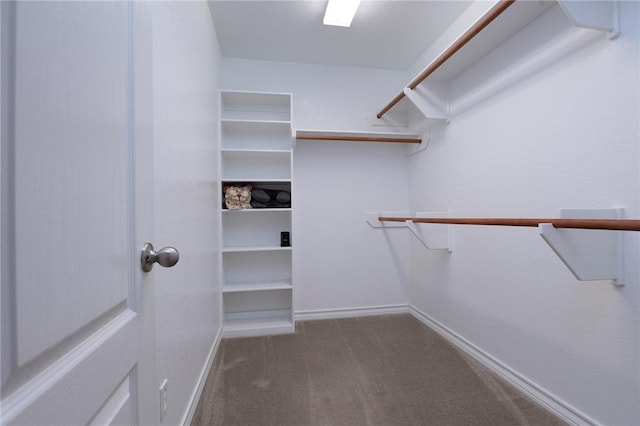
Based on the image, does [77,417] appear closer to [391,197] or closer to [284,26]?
[284,26]

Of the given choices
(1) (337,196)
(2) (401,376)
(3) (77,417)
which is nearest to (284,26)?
(1) (337,196)

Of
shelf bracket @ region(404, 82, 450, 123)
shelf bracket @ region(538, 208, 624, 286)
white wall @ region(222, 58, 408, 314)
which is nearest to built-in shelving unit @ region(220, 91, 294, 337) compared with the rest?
white wall @ region(222, 58, 408, 314)

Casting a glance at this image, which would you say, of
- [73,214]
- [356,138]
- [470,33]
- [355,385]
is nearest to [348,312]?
[355,385]

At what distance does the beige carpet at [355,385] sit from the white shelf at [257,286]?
15.6 inches

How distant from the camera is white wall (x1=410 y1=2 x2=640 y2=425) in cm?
112

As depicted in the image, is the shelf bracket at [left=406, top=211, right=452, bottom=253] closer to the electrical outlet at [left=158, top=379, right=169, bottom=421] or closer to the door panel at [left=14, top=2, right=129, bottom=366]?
the electrical outlet at [left=158, top=379, right=169, bottom=421]

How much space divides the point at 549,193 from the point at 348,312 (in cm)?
188

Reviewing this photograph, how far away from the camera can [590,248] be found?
111 centimetres

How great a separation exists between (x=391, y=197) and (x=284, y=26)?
5.76ft

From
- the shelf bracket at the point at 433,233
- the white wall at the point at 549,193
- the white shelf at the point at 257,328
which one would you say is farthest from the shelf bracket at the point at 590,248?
the white shelf at the point at 257,328

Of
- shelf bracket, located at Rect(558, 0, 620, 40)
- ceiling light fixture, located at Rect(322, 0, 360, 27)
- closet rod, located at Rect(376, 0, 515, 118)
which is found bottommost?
shelf bracket, located at Rect(558, 0, 620, 40)

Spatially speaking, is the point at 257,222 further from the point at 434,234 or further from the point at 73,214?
the point at 73,214

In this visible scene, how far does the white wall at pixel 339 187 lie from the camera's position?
262cm

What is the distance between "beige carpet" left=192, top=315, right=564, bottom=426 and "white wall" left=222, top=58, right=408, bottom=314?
1.79 feet
